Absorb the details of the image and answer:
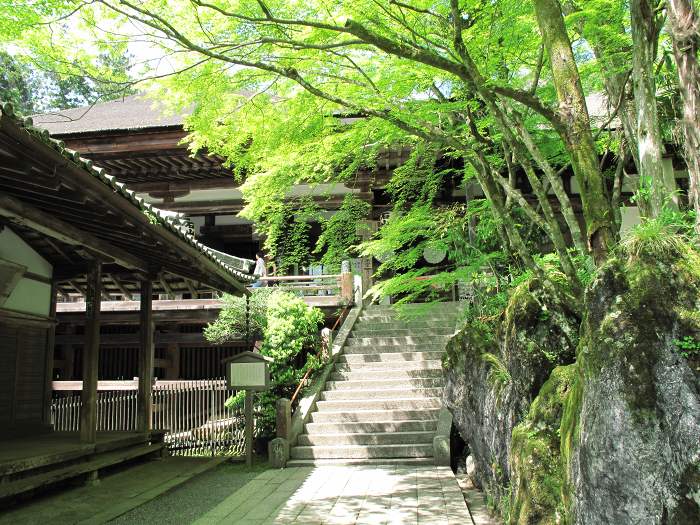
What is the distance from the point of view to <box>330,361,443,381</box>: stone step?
38.2ft

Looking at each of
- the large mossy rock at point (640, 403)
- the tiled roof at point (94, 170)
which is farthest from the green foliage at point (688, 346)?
the tiled roof at point (94, 170)

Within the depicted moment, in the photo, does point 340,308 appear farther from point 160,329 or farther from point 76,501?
point 76,501

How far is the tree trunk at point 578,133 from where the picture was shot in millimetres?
4547

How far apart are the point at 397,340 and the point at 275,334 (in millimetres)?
3283

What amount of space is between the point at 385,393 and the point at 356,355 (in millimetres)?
1854

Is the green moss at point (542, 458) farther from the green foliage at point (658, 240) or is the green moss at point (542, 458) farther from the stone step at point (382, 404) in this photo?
the stone step at point (382, 404)

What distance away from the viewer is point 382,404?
10.7 m

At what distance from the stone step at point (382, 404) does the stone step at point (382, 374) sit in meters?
0.87

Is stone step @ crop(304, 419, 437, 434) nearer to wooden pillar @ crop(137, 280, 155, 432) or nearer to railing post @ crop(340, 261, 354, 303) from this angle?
wooden pillar @ crop(137, 280, 155, 432)

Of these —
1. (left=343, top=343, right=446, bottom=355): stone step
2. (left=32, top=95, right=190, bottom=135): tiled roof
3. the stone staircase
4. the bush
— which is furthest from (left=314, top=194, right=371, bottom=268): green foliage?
(left=32, top=95, right=190, bottom=135): tiled roof

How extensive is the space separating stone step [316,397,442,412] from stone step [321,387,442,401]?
7.6 inches

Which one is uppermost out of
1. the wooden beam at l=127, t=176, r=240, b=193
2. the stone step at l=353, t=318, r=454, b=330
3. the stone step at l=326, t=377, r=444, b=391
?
the wooden beam at l=127, t=176, r=240, b=193

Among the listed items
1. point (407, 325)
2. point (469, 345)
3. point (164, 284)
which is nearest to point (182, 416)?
point (164, 284)

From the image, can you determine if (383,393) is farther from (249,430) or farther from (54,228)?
(54,228)
